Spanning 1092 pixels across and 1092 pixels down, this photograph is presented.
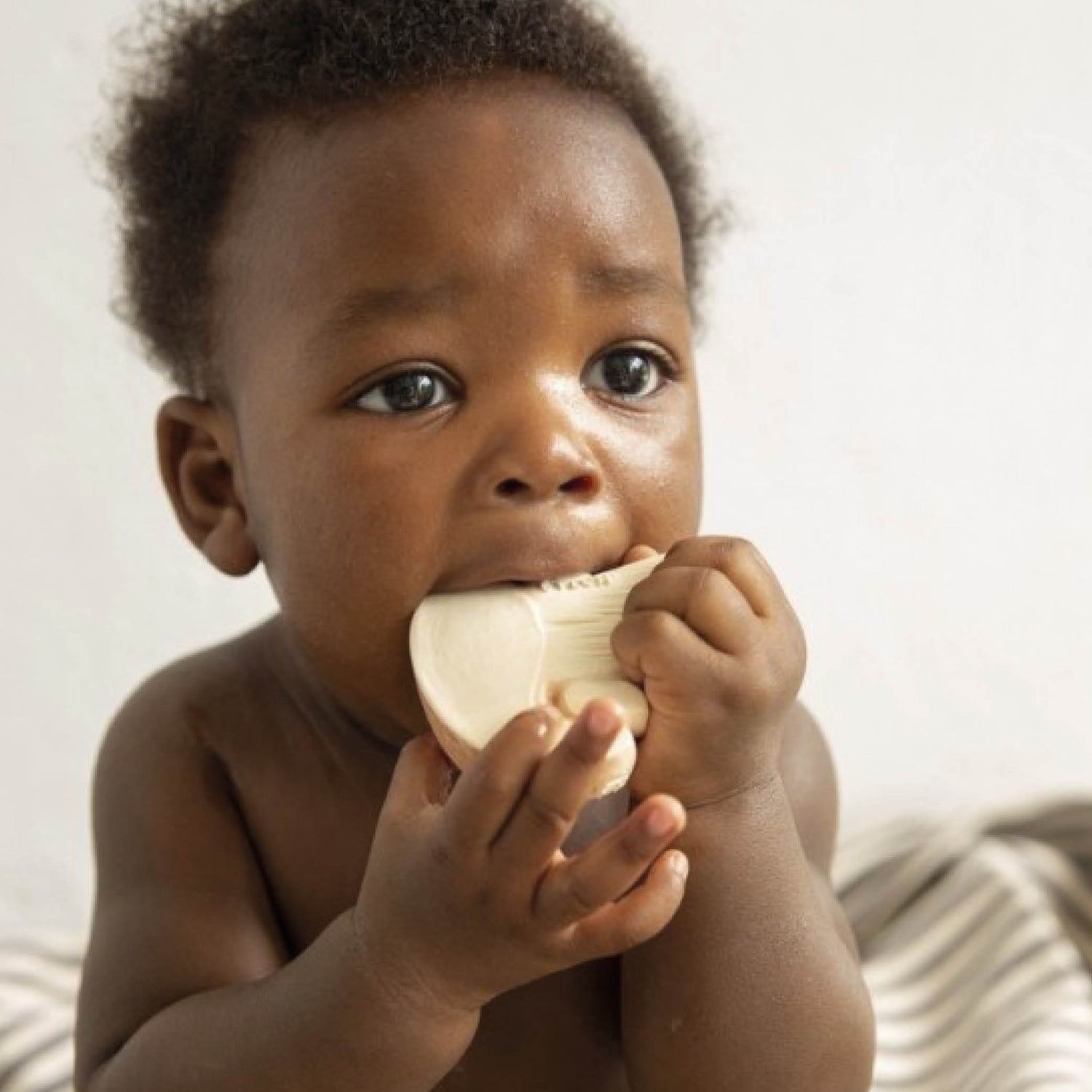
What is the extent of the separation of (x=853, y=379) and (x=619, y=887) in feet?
3.57

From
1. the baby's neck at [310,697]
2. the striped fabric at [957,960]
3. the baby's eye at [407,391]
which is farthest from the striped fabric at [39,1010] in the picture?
the baby's eye at [407,391]

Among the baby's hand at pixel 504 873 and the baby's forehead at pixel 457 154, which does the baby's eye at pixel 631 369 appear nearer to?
the baby's forehead at pixel 457 154

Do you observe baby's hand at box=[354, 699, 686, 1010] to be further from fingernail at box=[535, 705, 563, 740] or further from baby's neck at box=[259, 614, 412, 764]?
baby's neck at box=[259, 614, 412, 764]

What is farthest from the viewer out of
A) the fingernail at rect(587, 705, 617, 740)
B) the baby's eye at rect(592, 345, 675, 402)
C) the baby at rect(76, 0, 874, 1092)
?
the baby's eye at rect(592, 345, 675, 402)

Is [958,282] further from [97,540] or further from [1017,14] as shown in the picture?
[97,540]

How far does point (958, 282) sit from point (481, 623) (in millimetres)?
1047

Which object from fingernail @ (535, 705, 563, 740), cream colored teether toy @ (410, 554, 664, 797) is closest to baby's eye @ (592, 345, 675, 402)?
cream colored teether toy @ (410, 554, 664, 797)

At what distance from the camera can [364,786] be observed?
1.02 m

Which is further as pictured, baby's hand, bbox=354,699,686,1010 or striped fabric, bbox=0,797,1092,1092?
striped fabric, bbox=0,797,1092,1092

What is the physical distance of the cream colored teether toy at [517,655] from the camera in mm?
822

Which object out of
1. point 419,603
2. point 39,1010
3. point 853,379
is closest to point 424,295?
point 419,603

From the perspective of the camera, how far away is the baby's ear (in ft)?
3.37

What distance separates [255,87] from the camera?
0.98 m

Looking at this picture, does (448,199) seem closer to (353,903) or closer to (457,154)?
(457,154)
